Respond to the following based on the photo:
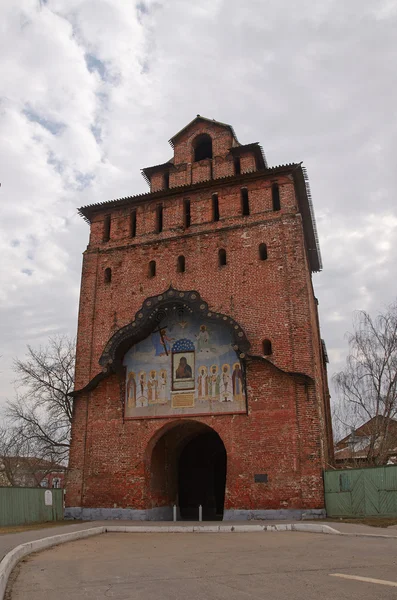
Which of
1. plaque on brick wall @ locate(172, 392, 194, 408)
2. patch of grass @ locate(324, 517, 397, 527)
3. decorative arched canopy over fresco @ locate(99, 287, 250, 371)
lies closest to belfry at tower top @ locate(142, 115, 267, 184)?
decorative arched canopy over fresco @ locate(99, 287, 250, 371)

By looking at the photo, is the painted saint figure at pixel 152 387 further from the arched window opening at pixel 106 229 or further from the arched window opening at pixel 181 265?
the arched window opening at pixel 106 229

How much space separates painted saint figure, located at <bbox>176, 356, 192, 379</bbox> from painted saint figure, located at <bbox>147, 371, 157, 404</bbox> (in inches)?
35.7

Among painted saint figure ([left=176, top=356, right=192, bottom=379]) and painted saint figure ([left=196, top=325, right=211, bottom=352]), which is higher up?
painted saint figure ([left=196, top=325, right=211, bottom=352])

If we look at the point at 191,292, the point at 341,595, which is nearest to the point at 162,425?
the point at 191,292

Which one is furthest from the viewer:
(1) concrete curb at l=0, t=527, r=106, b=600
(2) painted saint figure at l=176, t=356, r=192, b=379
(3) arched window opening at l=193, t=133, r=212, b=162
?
(3) arched window opening at l=193, t=133, r=212, b=162

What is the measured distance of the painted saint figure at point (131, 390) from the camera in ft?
61.4

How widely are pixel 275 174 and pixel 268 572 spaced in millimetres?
16243

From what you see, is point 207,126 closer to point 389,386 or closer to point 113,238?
point 113,238

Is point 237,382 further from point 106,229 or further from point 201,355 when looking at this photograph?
point 106,229

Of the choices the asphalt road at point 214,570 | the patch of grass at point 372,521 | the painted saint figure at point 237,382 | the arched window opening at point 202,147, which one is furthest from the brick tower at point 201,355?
the asphalt road at point 214,570

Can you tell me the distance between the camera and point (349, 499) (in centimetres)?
1583

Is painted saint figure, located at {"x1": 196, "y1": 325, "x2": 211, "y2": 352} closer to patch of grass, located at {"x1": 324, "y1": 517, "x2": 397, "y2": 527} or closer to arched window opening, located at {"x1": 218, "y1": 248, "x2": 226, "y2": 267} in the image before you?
arched window opening, located at {"x1": 218, "y1": 248, "x2": 226, "y2": 267}

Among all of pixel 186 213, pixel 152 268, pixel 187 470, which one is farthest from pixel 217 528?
pixel 186 213

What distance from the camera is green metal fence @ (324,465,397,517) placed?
15516 millimetres
